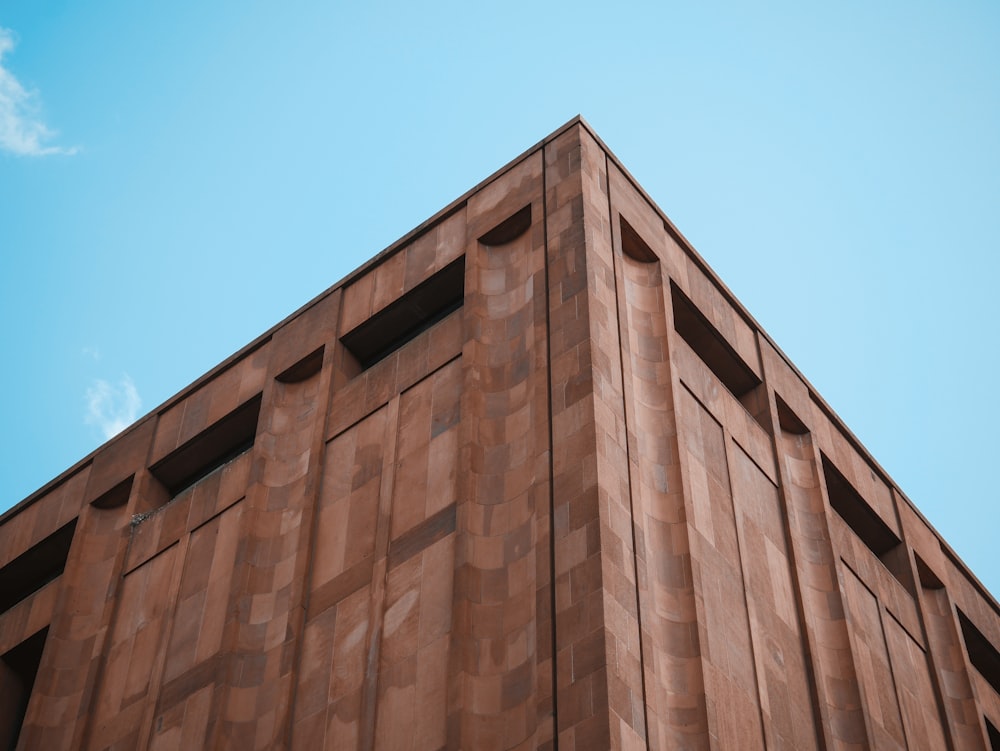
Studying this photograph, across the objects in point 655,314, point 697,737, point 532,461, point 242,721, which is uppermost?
point 655,314

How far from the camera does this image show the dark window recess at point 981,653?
40531 mm

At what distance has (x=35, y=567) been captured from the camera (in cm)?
3866

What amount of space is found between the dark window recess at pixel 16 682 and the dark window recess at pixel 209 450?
4.18m

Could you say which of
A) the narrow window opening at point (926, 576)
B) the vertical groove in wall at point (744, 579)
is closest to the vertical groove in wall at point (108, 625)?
the vertical groove in wall at point (744, 579)

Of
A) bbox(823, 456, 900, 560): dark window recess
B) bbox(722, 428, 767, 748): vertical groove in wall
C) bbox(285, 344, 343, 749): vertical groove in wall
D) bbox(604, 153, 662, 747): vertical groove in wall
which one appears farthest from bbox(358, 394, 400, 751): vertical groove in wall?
bbox(823, 456, 900, 560): dark window recess

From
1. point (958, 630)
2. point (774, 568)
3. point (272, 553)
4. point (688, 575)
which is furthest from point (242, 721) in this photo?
point (958, 630)

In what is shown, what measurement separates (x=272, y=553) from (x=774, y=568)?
30.3ft

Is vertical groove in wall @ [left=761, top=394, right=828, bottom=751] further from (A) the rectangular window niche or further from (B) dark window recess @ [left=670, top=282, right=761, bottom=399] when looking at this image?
(B) dark window recess @ [left=670, top=282, right=761, bottom=399]

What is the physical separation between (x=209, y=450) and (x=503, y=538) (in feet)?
38.5

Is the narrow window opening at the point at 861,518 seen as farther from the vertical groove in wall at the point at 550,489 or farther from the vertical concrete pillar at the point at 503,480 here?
the vertical concrete pillar at the point at 503,480

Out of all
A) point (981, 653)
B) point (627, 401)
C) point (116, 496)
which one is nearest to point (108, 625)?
point (116, 496)

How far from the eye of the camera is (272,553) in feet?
99.9

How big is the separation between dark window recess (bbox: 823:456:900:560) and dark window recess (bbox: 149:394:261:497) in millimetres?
12486

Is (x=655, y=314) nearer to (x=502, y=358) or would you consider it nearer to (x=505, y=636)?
(x=502, y=358)
